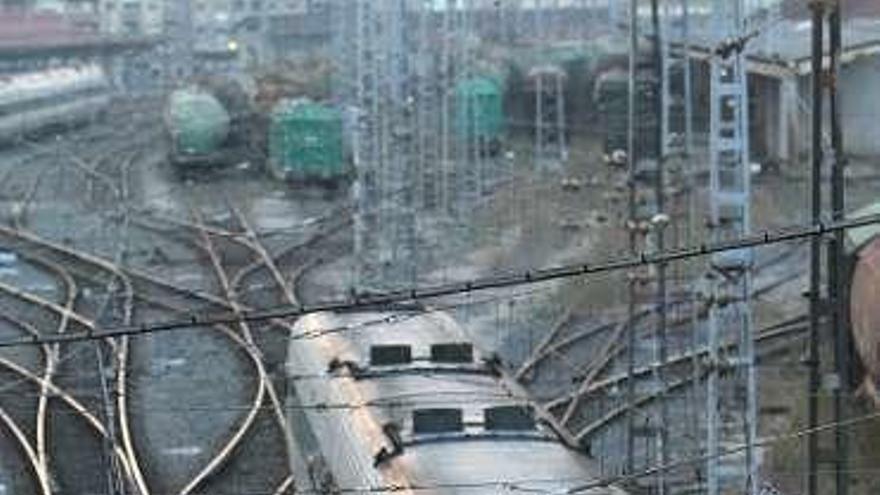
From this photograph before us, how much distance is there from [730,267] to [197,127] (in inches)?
1544

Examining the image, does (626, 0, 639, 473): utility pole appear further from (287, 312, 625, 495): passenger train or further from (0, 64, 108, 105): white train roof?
(0, 64, 108, 105): white train roof

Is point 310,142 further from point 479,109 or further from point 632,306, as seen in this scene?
point 632,306

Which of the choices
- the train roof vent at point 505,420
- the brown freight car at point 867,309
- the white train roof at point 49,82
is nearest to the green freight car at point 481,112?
the white train roof at point 49,82

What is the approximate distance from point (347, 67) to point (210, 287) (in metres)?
16.0

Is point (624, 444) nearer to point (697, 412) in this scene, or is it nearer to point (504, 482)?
point (697, 412)

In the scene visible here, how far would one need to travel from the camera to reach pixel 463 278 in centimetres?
3006

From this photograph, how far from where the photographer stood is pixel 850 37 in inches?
1593

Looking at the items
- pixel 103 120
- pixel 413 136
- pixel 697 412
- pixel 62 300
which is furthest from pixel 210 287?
pixel 103 120

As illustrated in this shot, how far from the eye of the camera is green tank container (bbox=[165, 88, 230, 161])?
5088 centimetres

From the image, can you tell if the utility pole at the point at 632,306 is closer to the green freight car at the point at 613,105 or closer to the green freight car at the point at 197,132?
the green freight car at the point at 613,105

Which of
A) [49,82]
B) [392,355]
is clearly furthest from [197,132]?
[392,355]

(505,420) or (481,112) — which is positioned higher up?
(505,420)

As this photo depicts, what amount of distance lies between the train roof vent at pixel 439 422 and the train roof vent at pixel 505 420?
0.60ft

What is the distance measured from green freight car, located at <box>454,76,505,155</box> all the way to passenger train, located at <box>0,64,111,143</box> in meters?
15.6
